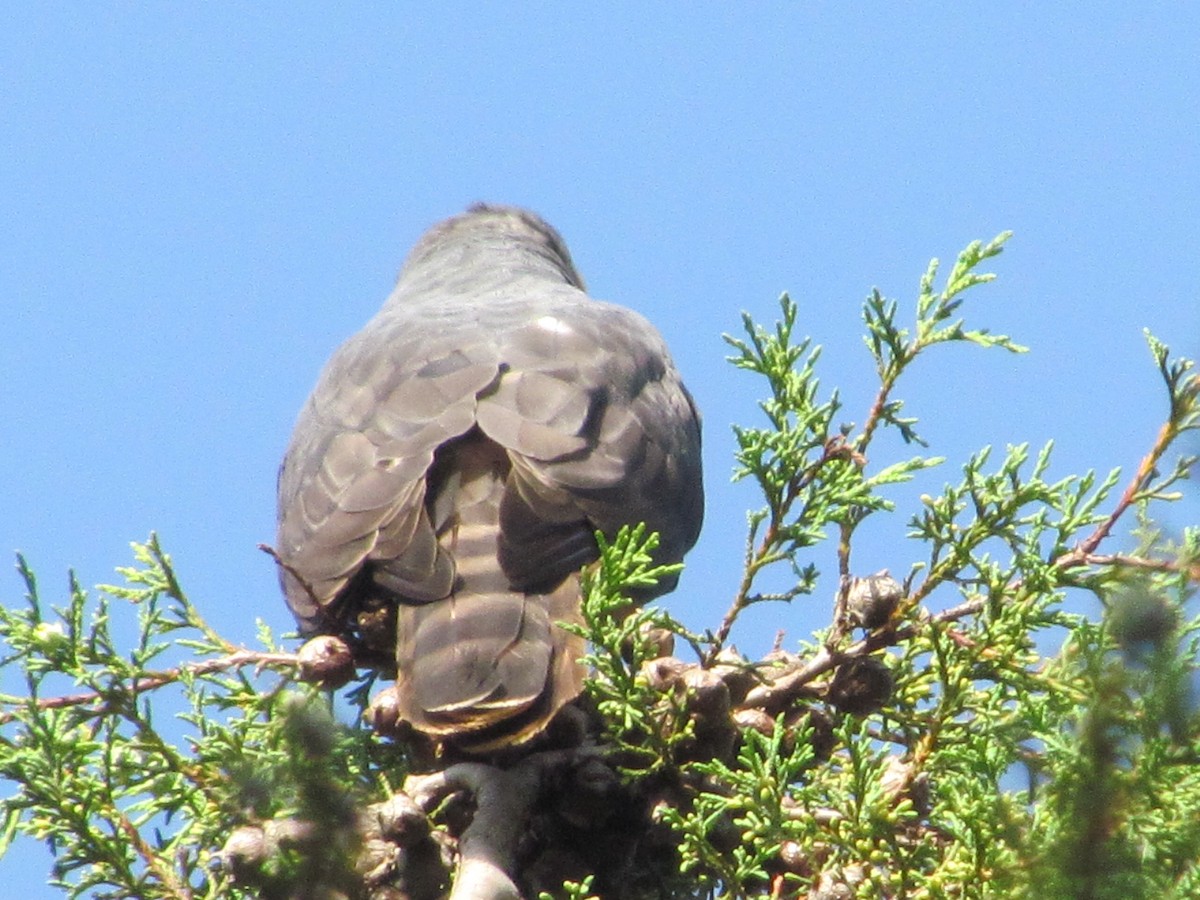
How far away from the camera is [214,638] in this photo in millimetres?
4250

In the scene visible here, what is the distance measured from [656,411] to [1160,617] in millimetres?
3572

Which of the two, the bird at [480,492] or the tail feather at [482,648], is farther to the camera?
the bird at [480,492]

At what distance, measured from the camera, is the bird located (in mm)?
3982

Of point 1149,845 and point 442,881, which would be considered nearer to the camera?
point 1149,845

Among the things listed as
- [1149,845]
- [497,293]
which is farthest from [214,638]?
[497,293]

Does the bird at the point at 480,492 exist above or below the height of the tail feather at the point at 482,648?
above

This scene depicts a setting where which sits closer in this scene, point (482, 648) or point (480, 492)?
point (482, 648)

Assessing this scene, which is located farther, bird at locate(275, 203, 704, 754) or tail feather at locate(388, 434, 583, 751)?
bird at locate(275, 203, 704, 754)

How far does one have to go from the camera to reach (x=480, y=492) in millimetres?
4609

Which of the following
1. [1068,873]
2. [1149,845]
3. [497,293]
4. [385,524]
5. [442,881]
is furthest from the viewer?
[497,293]

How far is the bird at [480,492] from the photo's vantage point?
398 cm

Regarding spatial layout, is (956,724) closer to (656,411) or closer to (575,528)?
(575,528)

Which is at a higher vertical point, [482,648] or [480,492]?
[480,492]

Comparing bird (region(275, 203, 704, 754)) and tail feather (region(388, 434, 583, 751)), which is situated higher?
bird (region(275, 203, 704, 754))
